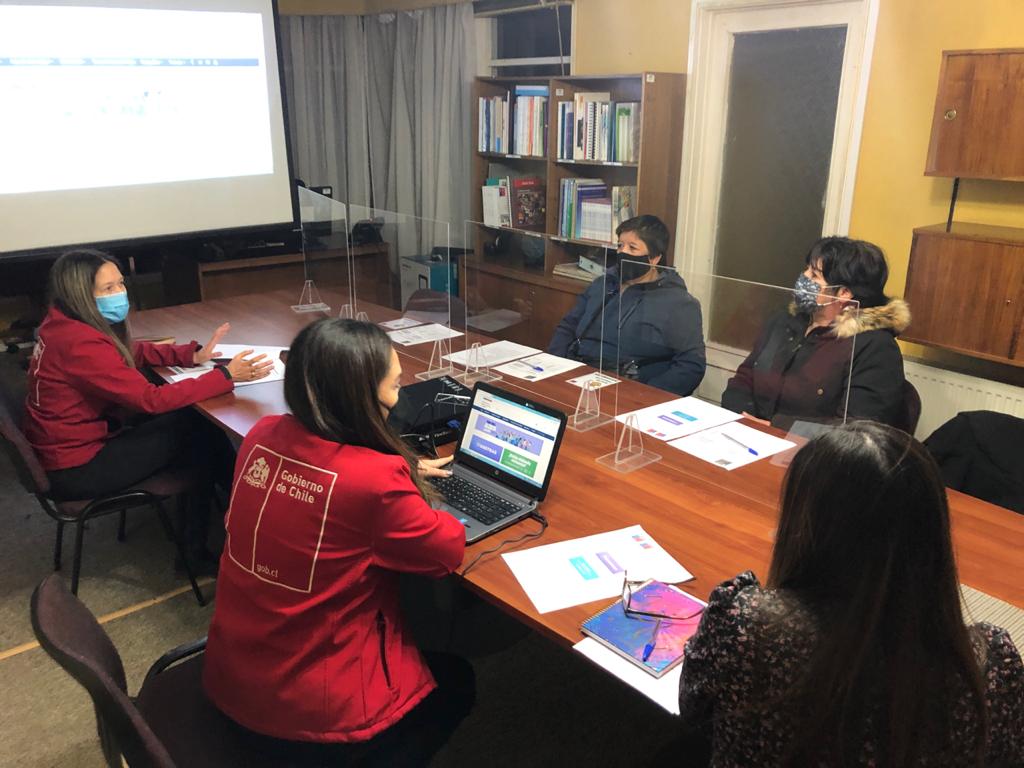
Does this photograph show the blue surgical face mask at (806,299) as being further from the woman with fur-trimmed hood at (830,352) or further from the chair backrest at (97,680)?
the chair backrest at (97,680)

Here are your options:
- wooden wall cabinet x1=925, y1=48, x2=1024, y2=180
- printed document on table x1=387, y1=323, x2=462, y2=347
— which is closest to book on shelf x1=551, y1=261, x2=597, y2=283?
printed document on table x1=387, y1=323, x2=462, y2=347

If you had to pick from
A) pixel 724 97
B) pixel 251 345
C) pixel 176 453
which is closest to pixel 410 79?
pixel 724 97

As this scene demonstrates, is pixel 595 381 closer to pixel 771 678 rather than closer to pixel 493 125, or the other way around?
pixel 771 678

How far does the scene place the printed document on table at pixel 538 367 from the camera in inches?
105

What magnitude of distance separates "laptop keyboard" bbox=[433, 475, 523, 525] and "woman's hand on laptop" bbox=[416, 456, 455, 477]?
0.02m

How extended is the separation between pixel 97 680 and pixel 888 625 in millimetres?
1012

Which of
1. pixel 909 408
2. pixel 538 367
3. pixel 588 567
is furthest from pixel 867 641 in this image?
pixel 538 367

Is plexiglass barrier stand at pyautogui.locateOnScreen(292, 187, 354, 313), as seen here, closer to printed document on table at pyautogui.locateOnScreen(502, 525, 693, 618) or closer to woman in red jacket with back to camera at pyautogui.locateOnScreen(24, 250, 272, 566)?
woman in red jacket with back to camera at pyautogui.locateOnScreen(24, 250, 272, 566)

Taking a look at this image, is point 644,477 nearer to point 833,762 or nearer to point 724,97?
point 833,762

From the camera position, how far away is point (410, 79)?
17.5ft

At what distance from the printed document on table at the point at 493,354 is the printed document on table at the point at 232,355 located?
1.94ft

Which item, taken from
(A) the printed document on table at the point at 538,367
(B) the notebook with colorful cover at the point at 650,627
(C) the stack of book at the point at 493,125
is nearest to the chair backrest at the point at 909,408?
(A) the printed document on table at the point at 538,367

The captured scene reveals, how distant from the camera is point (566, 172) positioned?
175 inches

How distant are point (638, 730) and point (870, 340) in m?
1.27
